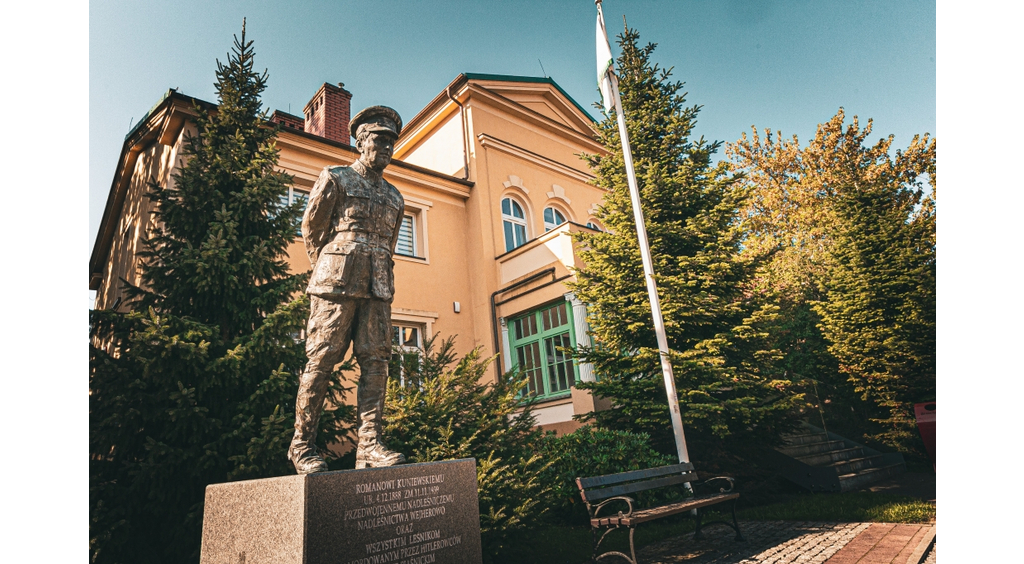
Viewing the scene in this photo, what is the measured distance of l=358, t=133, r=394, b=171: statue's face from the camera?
464cm

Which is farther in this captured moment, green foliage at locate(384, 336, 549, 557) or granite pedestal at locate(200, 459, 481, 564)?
green foliage at locate(384, 336, 549, 557)

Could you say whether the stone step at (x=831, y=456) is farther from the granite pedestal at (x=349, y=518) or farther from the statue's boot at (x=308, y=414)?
the statue's boot at (x=308, y=414)

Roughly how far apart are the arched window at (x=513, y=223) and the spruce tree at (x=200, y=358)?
8.21 meters

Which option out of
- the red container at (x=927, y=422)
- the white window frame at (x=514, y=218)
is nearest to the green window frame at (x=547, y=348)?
the white window frame at (x=514, y=218)

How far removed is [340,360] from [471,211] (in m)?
11.2

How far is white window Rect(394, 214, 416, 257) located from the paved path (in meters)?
9.26

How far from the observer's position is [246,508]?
3793 millimetres

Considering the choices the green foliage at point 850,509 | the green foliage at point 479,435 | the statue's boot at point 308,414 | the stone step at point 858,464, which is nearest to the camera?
the statue's boot at point 308,414

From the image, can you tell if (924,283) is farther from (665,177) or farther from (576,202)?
(576,202)

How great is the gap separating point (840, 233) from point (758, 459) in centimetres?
744

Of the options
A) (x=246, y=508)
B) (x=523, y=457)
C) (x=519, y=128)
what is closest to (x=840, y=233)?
(x=519, y=128)

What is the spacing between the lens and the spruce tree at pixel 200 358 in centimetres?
606

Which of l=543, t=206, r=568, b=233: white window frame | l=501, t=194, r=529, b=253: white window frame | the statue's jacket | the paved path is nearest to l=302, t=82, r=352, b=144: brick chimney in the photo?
l=501, t=194, r=529, b=253: white window frame

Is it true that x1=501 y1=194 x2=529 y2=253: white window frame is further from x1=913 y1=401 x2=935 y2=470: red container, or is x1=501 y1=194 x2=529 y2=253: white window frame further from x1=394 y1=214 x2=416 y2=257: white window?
x1=913 y1=401 x2=935 y2=470: red container
